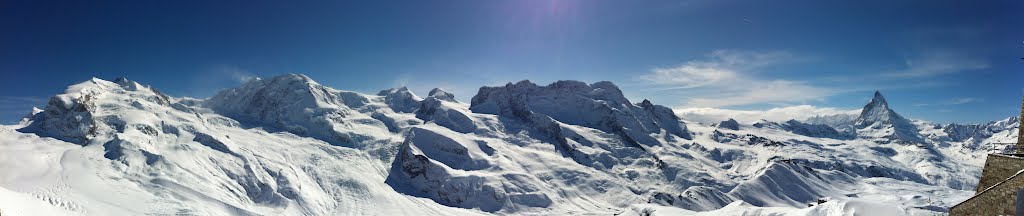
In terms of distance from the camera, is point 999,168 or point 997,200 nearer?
point 997,200

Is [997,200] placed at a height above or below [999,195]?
below

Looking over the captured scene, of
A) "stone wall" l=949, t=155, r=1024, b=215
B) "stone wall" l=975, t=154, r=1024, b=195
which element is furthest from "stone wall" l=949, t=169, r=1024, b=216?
"stone wall" l=975, t=154, r=1024, b=195

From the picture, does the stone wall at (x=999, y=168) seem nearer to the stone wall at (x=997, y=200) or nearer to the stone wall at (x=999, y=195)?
the stone wall at (x=999, y=195)

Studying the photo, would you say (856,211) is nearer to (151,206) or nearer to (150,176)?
(151,206)

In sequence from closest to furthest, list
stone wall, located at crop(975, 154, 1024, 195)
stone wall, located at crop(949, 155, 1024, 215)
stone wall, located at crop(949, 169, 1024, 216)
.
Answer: stone wall, located at crop(949, 169, 1024, 216), stone wall, located at crop(949, 155, 1024, 215), stone wall, located at crop(975, 154, 1024, 195)

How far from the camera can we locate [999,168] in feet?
135

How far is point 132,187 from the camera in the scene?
538 ft

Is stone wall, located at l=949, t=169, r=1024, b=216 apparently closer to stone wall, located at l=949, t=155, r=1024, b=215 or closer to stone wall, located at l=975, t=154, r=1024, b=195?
stone wall, located at l=949, t=155, r=1024, b=215

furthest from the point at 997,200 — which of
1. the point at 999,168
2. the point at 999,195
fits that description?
the point at 999,168

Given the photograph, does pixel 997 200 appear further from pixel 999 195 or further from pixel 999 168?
pixel 999 168

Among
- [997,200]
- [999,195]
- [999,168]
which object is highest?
[999,168]

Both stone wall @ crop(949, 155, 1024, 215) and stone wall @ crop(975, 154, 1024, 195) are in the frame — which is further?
stone wall @ crop(975, 154, 1024, 195)

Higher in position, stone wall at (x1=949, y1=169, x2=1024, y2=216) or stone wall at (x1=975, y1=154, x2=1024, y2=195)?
stone wall at (x1=975, y1=154, x2=1024, y2=195)

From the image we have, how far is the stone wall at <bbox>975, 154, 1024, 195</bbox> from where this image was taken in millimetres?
39219
